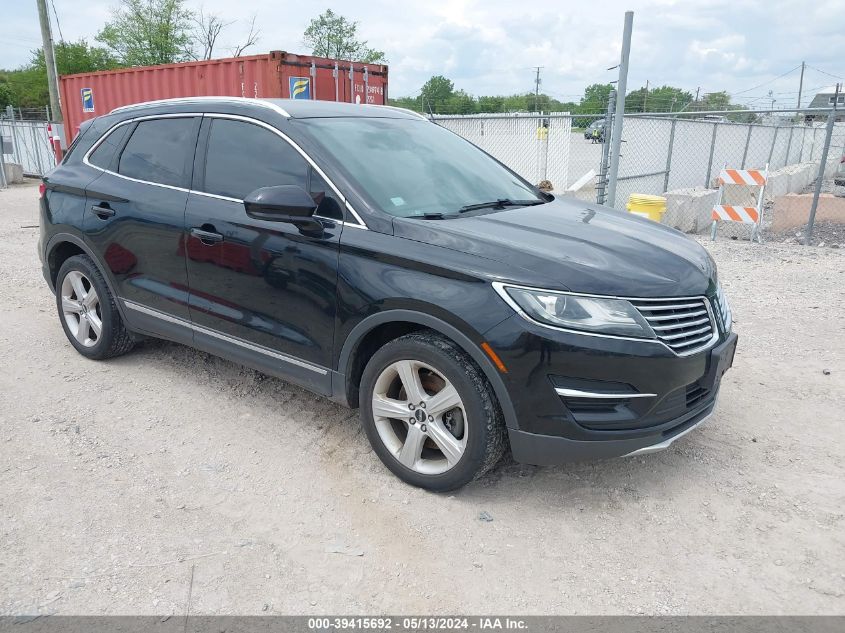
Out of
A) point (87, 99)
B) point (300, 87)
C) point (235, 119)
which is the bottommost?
point (235, 119)

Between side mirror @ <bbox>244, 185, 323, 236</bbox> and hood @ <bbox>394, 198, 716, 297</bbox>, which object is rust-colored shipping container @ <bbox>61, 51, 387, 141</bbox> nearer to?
side mirror @ <bbox>244, 185, 323, 236</bbox>

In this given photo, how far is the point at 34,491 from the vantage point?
10.7 ft

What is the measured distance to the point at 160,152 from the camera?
166 inches

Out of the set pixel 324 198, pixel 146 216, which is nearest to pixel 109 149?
pixel 146 216

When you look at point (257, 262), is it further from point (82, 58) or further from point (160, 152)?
point (82, 58)

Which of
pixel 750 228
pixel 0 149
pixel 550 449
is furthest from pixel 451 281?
pixel 0 149

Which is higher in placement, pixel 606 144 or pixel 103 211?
pixel 606 144

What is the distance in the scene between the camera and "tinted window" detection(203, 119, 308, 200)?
11.6 ft

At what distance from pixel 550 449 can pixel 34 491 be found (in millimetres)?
2519

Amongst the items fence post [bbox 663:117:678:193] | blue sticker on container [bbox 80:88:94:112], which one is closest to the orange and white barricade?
fence post [bbox 663:117:678:193]

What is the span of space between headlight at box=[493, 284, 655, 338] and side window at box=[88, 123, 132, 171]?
318 centimetres

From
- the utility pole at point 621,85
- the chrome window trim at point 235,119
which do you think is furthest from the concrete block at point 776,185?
the chrome window trim at point 235,119

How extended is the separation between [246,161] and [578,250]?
1947 mm

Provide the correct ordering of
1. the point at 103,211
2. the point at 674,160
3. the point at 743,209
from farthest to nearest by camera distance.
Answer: the point at 674,160 < the point at 743,209 < the point at 103,211
